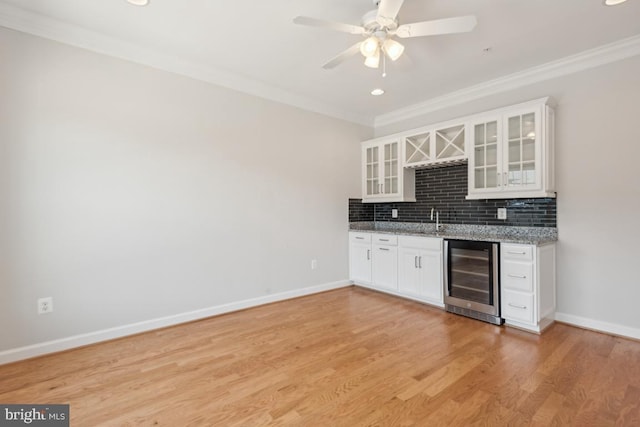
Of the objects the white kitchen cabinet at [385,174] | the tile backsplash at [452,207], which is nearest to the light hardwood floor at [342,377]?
the tile backsplash at [452,207]

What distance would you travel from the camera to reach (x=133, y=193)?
115 inches

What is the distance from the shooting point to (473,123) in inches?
141

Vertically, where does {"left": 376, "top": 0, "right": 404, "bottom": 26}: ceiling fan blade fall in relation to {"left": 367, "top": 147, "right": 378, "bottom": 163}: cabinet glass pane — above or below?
above

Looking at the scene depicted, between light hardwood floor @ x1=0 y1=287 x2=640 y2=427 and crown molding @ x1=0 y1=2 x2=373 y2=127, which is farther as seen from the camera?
crown molding @ x1=0 y1=2 x2=373 y2=127

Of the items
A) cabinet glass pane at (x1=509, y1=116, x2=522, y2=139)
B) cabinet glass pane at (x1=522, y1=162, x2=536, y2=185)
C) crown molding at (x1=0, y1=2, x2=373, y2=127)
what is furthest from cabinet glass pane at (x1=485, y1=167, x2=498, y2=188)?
crown molding at (x1=0, y1=2, x2=373, y2=127)

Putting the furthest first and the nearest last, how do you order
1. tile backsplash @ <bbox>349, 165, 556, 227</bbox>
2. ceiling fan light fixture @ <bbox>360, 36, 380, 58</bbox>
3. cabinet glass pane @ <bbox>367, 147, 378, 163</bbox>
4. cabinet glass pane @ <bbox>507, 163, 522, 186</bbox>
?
cabinet glass pane @ <bbox>367, 147, 378, 163</bbox> → tile backsplash @ <bbox>349, 165, 556, 227</bbox> → cabinet glass pane @ <bbox>507, 163, 522, 186</bbox> → ceiling fan light fixture @ <bbox>360, 36, 380, 58</bbox>

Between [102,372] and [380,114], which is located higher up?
[380,114]

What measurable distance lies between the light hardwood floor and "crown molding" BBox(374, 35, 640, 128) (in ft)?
8.44

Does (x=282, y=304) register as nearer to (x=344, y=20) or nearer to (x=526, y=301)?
(x=526, y=301)

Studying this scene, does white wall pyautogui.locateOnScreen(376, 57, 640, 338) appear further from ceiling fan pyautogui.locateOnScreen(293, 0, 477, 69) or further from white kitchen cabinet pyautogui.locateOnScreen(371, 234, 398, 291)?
ceiling fan pyautogui.locateOnScreen(293, 0, 477, 69)

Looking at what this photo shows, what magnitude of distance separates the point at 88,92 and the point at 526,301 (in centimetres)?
438

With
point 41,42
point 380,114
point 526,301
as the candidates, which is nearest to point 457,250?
point 526,301

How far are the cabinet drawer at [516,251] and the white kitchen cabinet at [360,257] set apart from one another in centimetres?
177

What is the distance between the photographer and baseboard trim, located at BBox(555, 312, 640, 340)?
2.79m
